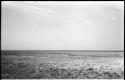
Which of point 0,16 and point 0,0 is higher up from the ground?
point 0,0

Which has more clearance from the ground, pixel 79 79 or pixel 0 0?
pixel 0 0

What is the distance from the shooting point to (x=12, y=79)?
14.0 feet

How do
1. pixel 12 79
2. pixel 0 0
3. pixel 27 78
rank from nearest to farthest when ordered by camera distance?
pixel 0 0, pixel 12 79, pixel 27 78

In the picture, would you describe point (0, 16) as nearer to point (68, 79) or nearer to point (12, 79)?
point (12, 79)

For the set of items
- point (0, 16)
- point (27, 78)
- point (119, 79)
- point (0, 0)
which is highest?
point (0, 0)

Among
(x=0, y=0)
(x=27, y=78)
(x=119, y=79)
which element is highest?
(x=0, y=0)

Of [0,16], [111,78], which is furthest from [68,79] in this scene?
[0,16]

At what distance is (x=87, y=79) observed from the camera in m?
4.49

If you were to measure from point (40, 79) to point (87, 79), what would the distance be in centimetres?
159

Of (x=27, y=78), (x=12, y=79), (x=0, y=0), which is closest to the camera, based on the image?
(x=0, y=0)

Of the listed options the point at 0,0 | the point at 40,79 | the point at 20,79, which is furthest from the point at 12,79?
the point at 0,0

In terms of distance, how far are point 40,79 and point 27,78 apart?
50 cm

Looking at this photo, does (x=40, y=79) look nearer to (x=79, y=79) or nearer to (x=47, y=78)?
(x=47, y=78)

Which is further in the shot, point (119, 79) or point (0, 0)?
point (119, 79)
